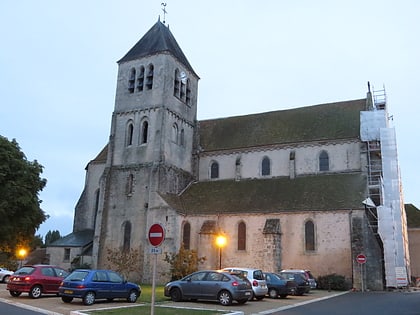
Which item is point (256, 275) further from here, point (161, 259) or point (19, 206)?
point (19, 206)

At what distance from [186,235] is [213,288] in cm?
1643

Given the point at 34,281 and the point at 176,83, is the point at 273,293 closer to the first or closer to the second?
the point at 34,281

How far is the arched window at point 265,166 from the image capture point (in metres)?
37.1

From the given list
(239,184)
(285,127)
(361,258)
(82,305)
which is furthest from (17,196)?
(361,258)

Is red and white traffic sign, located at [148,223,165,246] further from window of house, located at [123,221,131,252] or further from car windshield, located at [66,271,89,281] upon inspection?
window of house, located at [123,221,131,252]

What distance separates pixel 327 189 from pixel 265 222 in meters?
5.11

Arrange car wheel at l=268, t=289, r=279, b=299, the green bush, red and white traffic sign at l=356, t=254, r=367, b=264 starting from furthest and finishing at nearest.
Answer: the green bush → red and white traffic sign at l=356, t=254, r=367, b=264 → car wheel at l=268, t=289, r=279, b=299

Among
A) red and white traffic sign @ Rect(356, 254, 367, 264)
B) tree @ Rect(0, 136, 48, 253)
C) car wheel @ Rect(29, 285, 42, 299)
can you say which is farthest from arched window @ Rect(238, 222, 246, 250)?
car wheel @ Rect(29, 285, 42, 299)

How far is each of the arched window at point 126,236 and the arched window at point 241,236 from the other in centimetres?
875

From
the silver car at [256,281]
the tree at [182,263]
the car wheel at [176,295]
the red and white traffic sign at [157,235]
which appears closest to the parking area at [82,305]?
the car wheel at [176,295]

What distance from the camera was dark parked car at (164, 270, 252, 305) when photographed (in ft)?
58.2

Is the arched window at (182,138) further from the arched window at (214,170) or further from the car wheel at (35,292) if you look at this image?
the car wheel at (35,292)

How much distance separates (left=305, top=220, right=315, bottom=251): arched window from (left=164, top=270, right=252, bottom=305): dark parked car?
12536mm

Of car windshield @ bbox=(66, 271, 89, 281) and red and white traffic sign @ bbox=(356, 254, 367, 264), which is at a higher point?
red and white traffic sign @ bbox=(356, 254, 367, 264)
